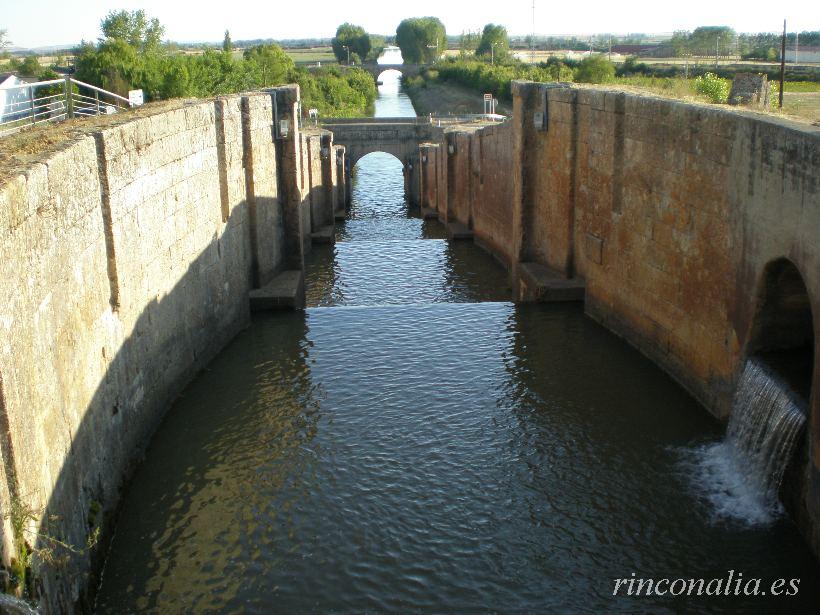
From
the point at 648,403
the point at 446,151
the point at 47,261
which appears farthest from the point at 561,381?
the point at 446,151

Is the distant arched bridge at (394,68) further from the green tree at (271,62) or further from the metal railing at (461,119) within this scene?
the metal railing at (461,119)

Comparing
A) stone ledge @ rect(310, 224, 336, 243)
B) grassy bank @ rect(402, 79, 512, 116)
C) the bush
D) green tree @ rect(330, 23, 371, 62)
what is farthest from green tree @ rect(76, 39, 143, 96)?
green tree @ rect(330, 23, 371, 62)

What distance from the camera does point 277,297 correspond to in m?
18.7

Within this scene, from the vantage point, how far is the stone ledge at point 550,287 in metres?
18.8

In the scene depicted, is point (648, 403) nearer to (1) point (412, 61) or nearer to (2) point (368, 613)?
(2) point (368, 613)

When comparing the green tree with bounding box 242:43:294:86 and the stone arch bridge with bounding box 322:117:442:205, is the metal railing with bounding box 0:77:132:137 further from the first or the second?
the green tree with bounding box 242:43:294:86

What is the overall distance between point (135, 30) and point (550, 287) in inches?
1965

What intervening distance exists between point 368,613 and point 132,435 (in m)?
4.63

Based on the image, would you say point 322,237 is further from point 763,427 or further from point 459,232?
point 763,427

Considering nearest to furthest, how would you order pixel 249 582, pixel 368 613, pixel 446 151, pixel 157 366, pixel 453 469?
pixel 368 613, pixel 249 582, pixel 453 469, pixel 157 366, pixel 446 151

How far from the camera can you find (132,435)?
11867mm

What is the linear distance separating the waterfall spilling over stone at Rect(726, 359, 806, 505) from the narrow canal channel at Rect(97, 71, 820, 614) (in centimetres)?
51

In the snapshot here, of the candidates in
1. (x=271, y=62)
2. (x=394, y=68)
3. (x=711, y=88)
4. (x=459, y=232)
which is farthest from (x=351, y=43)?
(x=711, y=88)

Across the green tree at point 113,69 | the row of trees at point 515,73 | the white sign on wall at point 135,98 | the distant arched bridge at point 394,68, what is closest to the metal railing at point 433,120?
the row of trees at point 515,73
